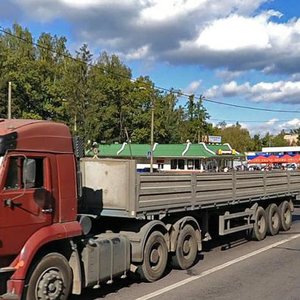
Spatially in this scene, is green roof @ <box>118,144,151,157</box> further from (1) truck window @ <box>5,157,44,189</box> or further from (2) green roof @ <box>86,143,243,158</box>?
(1) truck window @ <box>5,157,44,189</box>

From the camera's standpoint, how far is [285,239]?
14.0 m

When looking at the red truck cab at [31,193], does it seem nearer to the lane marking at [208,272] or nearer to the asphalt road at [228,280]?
the asphalt road at [228,280]

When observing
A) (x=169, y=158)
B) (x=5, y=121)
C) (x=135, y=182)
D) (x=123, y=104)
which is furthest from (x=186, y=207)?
(x=123, y=104)

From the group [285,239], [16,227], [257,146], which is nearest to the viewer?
[16,227]

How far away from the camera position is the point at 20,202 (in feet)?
20.9

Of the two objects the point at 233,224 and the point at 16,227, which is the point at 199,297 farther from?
the point at 233,224

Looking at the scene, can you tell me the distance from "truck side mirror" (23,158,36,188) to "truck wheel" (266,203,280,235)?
30.1 ft

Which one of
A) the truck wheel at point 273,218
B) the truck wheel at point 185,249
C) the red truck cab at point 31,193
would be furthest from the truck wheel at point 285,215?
the red truck cab at point 31,193

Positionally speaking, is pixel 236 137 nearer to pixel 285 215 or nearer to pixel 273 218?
pixel 285 215

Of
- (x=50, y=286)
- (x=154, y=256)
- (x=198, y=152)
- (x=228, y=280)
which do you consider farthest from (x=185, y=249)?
(x=198, y=152)

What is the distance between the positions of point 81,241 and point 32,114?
5407cm

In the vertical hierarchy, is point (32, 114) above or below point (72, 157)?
above

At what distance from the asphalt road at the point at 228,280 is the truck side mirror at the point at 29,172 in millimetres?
2305

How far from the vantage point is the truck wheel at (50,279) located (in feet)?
21.3
